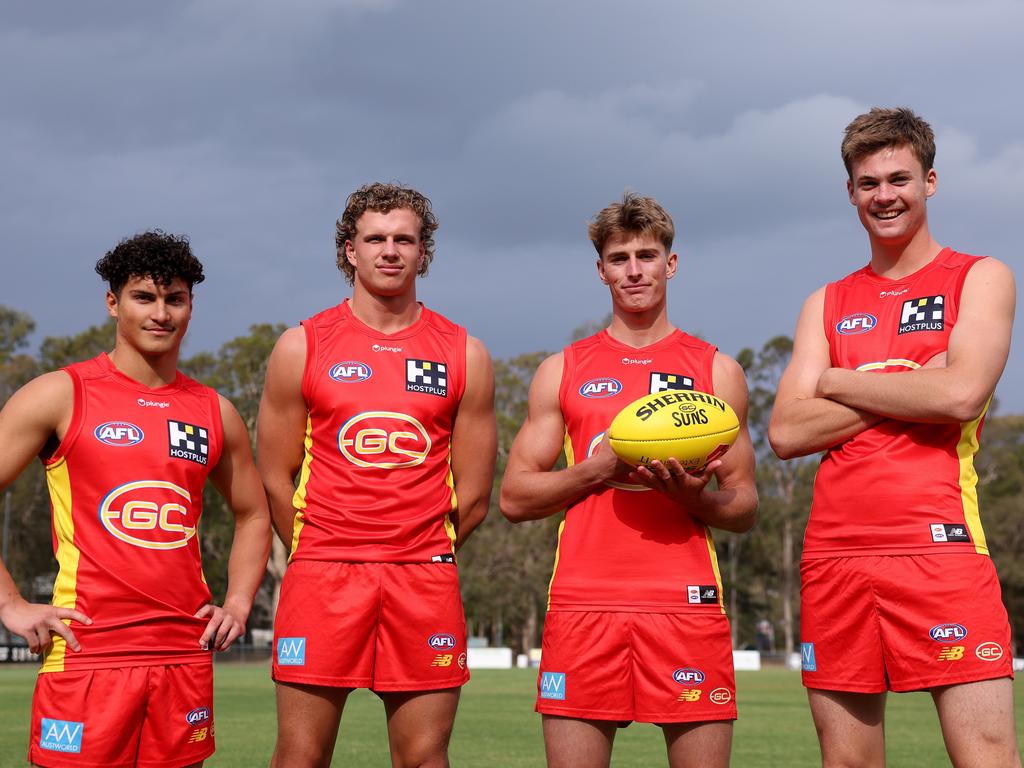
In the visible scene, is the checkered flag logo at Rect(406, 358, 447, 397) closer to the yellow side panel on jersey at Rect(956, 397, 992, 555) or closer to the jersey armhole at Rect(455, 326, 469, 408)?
the jersey armhole at Rect(455, 326, 469, 408)

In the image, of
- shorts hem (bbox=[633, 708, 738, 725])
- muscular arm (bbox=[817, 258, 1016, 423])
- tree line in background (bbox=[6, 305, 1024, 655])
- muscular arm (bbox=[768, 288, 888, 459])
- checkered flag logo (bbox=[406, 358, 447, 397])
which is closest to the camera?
muscular arm (bbox=[817, 258, 1016, 423])

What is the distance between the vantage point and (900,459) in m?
4.80

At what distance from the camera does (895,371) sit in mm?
4926

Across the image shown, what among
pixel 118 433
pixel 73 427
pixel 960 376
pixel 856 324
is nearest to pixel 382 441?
pixel 118 433

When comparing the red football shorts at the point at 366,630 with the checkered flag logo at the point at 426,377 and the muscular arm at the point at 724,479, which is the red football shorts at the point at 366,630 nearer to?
the checkered flag logo at the point at 426,377

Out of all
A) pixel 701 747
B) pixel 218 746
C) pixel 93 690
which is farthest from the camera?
pixel 218 746

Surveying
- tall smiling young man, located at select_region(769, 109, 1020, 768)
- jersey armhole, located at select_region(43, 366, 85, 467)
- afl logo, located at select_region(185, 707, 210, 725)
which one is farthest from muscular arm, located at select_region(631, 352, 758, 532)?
jersey armhole, located at select_region(43, 366, 85, 467)

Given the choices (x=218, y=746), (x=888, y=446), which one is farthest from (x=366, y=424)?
(x=218, y=746)

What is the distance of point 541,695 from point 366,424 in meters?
1.46

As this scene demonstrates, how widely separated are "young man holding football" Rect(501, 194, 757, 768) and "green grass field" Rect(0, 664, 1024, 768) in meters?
6.72

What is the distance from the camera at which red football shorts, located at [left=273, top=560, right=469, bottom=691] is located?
5141 mm

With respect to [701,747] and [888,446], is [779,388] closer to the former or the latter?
[888,446]

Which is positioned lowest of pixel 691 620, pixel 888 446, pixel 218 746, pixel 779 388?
pixel 218 746

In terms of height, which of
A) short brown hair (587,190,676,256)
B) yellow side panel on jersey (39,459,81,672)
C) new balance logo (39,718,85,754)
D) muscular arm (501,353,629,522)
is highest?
short brown hair (587,190,676,256)
